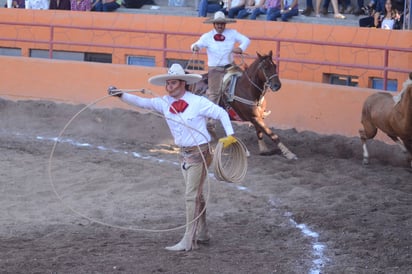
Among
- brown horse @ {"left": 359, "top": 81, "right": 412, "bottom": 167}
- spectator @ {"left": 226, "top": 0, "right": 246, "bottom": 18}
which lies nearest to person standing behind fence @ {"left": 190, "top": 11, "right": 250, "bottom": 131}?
brown horse @ {"left": 359, "top": 81, "right": 412, "bottom": 167}

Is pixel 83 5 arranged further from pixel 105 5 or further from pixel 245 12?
pixel 245 12

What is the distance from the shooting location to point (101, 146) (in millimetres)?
14641

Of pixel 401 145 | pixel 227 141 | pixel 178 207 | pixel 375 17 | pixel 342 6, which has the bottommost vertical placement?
pixel 178 207

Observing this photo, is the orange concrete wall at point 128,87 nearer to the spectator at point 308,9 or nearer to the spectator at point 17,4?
the spectator at point 308,9

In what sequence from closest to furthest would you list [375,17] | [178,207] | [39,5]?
[178,207], [375,17], [39,5]

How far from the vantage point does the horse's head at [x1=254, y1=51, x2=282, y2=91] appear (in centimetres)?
1382

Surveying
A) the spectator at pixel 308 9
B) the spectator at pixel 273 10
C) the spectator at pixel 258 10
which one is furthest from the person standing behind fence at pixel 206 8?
the spectator at pixel 308 9

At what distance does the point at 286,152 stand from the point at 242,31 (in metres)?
4.97

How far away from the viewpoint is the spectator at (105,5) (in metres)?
20.9

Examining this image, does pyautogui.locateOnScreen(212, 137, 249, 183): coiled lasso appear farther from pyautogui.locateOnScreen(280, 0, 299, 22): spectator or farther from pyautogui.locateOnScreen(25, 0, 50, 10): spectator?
pyautogui.locateOnScreen(25, 0, 50, 10): spectator

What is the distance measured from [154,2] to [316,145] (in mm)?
8402

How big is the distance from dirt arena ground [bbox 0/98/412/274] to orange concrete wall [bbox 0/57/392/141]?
37cm

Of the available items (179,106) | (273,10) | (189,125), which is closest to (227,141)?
(189,125)

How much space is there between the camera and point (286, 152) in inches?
540
